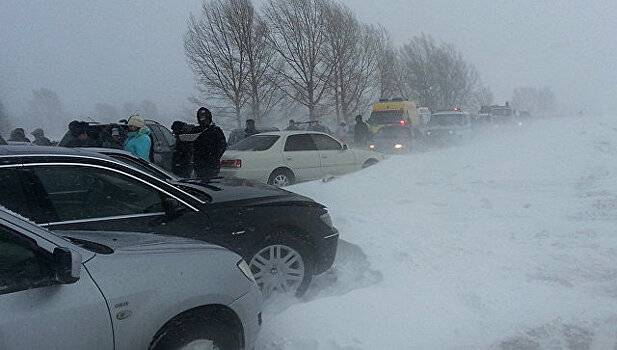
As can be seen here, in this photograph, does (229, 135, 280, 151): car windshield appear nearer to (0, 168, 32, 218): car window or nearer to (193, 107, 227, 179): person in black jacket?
(193, 107, 227, 179): person in black jacket

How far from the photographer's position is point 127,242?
301 centimetres

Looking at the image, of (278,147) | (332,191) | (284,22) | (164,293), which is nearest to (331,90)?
(284,22)

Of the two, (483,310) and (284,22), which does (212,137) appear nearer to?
(483,310)

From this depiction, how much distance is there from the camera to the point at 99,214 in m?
3.82

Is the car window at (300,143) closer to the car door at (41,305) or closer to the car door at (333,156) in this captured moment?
the car door at (333,156)

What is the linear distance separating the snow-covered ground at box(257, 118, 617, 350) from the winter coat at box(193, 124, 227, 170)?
1540 millimetres

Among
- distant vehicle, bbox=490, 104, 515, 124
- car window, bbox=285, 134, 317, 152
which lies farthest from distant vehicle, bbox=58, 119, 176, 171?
distant vehicle, bbox=490, 104, 515, 124

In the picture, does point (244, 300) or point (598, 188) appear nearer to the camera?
point (244, 300)

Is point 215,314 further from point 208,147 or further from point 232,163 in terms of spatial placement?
point 232,163

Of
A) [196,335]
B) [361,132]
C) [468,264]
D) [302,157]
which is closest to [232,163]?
[302,157]

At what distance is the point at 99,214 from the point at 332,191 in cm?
468

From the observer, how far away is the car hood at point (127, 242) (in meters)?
2.80

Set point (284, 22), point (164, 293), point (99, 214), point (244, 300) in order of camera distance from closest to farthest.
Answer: point (164, 293)
point (244, 300)
point (99, 214)
point (284, 22)

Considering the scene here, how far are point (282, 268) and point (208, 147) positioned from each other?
11.9 ft
